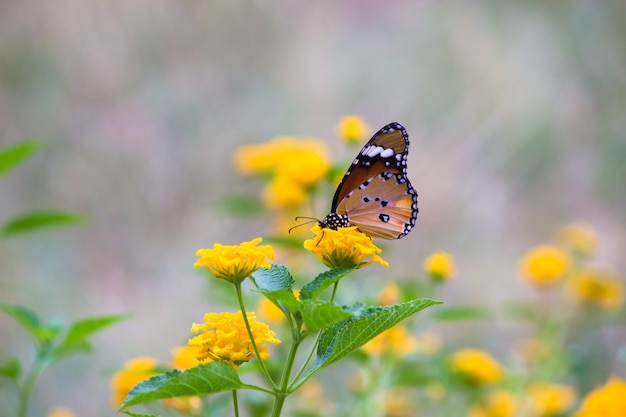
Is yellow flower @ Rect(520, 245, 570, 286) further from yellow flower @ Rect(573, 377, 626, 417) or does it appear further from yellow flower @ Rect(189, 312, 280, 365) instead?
yellow flower @ Rect(189, 312, 280, 365)

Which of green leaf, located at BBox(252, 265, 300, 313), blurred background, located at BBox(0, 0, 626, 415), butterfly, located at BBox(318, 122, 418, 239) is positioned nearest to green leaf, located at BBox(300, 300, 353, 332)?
green leaf, located at BBox(252, 265, 300, 313)

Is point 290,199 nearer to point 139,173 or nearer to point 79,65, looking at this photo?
point 139,173

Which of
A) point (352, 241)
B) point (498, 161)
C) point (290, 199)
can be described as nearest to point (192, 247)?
point (498, 161)

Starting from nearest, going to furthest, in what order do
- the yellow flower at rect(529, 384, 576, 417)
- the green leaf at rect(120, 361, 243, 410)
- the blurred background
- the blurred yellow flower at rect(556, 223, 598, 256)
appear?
the green leaf at rect(120, 361, 243, 410) < the yellow flower at rect(529, 384, 576, 417) < the blurred yellow flower at rect(556, 223, 598, 256) < the blurred background

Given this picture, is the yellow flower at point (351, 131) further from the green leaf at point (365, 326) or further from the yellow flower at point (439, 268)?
the green leaf at point (365, 326)

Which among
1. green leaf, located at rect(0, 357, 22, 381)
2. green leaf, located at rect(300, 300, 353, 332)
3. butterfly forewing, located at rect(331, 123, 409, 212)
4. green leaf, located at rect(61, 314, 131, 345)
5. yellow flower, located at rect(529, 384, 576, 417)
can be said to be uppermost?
butterfly forewing, located at rect(331, 123, 409, 212)

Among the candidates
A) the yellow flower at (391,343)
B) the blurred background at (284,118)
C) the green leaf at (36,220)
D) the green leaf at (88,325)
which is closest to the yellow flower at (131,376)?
the green leaf at (88,325)

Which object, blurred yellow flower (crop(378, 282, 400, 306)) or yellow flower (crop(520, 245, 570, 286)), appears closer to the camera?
blurred yellow flower (crop(378, 282, 400, 306))
